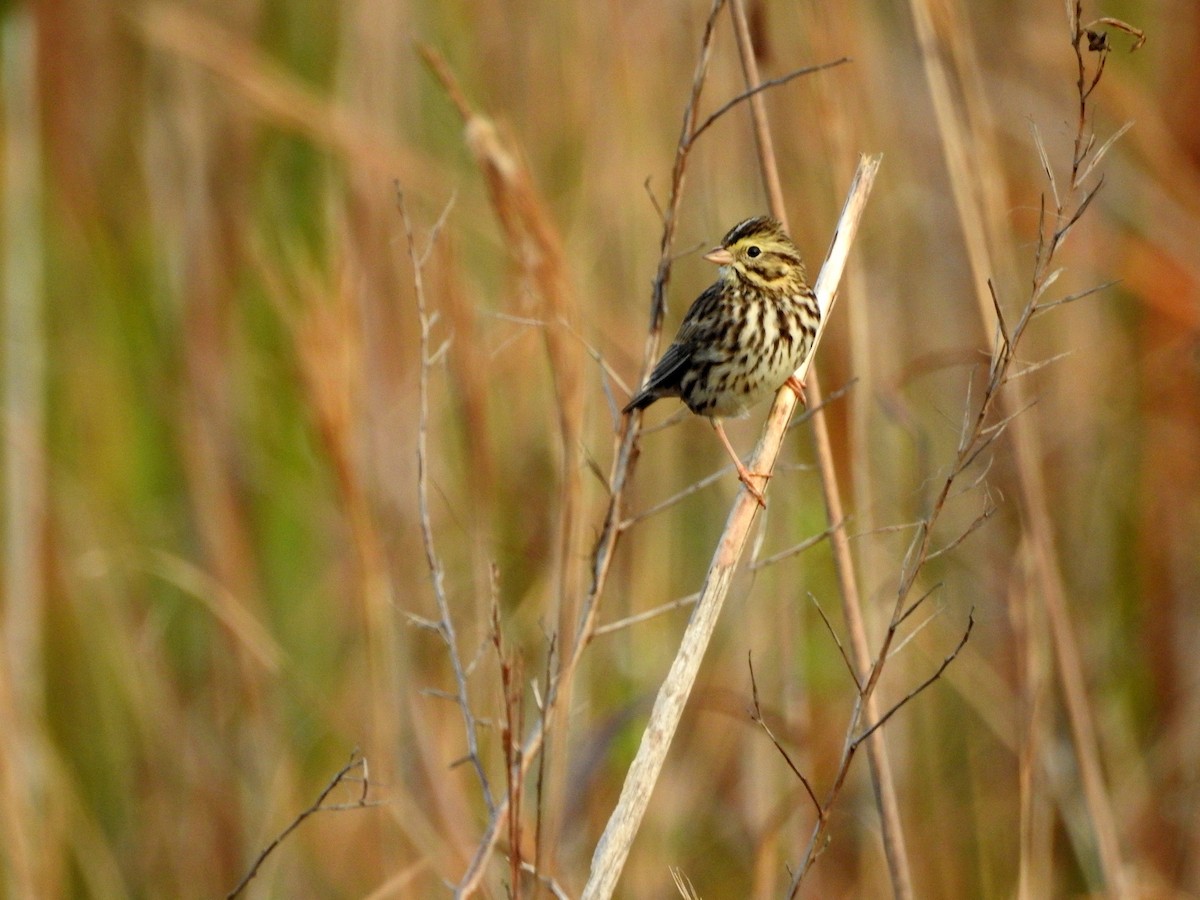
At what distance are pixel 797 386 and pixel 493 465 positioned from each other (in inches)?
34.9

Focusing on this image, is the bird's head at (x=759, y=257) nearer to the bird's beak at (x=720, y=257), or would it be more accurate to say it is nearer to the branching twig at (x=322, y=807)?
the bird's beak at (x=720, y=257)

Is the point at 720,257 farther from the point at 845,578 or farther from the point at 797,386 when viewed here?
the point at 845,578

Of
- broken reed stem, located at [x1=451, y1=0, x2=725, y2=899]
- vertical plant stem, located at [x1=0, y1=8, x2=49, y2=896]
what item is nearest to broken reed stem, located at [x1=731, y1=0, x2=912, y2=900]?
broken reed stem, located at [x1=451, y1=0, x2=725, y2=899]

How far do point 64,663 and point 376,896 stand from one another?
5.90 ft

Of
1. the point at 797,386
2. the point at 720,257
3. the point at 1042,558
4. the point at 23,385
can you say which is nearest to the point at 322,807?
the point at 797,386

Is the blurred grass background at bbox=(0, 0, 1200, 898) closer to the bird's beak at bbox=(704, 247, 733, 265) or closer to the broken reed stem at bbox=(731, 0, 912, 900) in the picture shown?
the bird's beak at bbox=(704, 247, 733, 265)

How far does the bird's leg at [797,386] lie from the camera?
2512 mm

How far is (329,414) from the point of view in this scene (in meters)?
2.60

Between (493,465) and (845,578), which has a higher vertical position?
(493,465)

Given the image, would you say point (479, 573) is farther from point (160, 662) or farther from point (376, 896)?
point (160, 662)

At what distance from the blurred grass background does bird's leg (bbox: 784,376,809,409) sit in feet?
0.77

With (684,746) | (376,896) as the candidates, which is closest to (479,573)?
(376,896)

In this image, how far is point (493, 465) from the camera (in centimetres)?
320

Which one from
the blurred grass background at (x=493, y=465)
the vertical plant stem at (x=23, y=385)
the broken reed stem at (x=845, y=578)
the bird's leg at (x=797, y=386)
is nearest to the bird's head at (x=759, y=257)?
the blurred grass background at (x=493, y=465)
